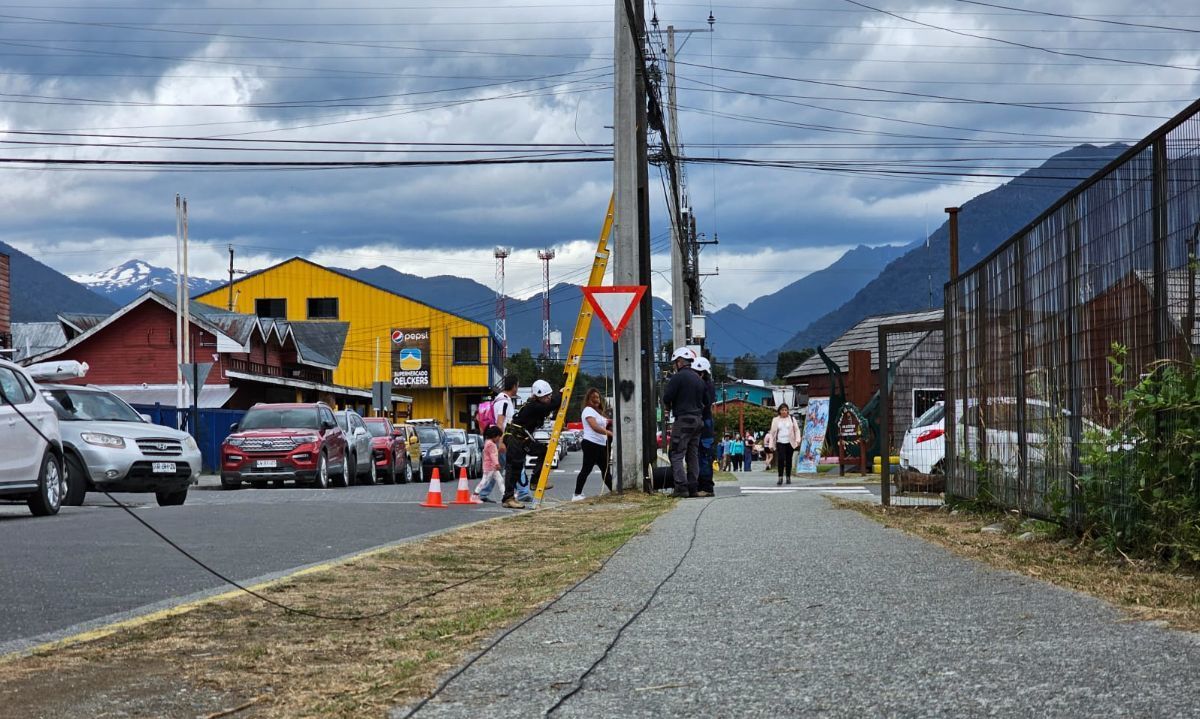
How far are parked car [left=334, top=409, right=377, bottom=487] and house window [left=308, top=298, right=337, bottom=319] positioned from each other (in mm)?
53141

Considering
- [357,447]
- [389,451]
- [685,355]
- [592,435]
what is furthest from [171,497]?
[389,451]

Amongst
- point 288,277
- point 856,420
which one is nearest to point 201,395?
point 856,420

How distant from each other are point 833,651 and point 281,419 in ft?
78.5

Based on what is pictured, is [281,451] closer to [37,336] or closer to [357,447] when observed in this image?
[357,447]

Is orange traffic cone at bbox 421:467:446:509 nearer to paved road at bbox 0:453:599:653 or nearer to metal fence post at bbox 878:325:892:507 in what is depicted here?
paved road at bbox 0:453:599:653

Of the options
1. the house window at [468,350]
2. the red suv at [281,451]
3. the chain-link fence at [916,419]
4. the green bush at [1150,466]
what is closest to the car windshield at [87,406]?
the red suv at [281,451]

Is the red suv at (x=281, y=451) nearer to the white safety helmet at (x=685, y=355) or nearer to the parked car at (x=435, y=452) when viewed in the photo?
the parked car at (x=435, y=452)

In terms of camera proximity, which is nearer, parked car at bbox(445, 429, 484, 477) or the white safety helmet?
the white safety helmet

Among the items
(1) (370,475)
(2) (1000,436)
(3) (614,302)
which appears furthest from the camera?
(1) (370,475)

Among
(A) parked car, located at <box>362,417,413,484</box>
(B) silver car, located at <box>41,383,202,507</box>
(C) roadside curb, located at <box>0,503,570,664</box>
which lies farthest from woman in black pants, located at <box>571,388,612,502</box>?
(A) parked car, located at <box>362,417,413,484</box>

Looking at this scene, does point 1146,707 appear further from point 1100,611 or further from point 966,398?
point 966,398

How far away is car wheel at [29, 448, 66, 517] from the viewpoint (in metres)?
A: 14.9

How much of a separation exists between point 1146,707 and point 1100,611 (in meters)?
1.79

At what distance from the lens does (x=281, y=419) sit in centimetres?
2767
